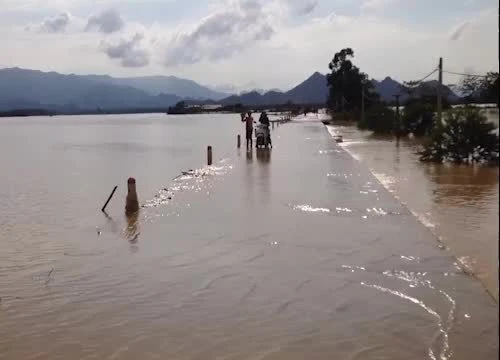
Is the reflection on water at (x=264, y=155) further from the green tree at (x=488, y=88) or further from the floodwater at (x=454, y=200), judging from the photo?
the green tree at (x=488, y=88)

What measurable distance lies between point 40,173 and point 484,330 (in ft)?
73.1

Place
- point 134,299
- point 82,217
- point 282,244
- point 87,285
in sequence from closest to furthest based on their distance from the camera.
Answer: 1. point 134,299
2. point 87,285
3. point 282,244
4. point 82,217

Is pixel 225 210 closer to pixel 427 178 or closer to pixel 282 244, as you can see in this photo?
pixel 282 244

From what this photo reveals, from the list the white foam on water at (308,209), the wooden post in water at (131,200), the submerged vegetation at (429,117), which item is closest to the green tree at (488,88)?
the submerged vegetation at (429,117)

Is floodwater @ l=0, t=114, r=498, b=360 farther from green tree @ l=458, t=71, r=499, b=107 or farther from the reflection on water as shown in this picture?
the reflection on water

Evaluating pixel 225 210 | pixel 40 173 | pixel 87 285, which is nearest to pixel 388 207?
pixel 225 210

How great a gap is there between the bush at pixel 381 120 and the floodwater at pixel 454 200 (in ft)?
53.5

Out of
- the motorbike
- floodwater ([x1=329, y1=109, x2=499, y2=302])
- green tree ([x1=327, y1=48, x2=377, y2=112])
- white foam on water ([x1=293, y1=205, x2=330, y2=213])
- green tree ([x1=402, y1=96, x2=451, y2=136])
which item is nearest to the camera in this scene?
floodwater ([x1=329, y1=109, x2=499, y2=302])

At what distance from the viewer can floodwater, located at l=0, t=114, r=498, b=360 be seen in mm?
5469

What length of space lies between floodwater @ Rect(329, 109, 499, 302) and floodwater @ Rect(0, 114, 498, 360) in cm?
25

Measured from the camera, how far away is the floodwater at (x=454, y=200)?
23.8 feet

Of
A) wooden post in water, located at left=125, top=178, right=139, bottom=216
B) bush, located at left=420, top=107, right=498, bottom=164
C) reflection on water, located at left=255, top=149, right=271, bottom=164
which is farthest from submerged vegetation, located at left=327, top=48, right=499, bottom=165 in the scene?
wooden post in water, located at left=125, top=178, right=139, bottom=216

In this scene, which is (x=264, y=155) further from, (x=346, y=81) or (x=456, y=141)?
(x=346, y=81)

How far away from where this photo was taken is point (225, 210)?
1243cm
